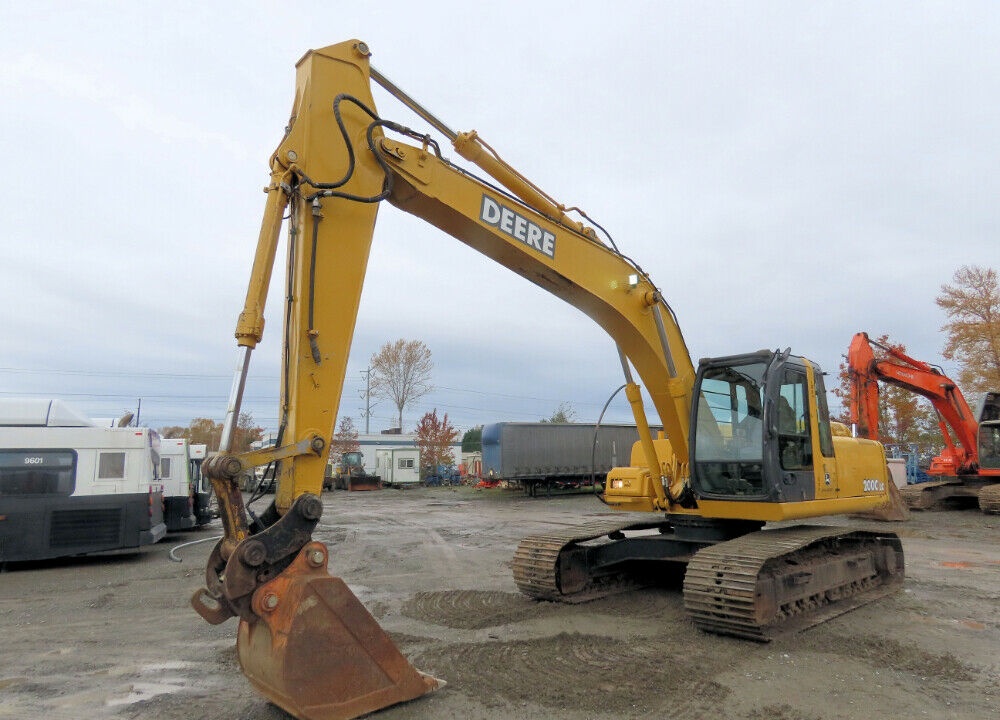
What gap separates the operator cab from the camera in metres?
6.43

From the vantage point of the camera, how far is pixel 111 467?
11.4m

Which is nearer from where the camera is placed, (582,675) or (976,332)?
(582,675)

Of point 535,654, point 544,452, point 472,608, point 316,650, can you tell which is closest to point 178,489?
point 472,608

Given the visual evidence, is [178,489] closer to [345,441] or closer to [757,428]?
[757,428]

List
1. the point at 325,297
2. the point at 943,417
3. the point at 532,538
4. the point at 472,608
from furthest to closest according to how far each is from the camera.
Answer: the point at 943,417 < the point at 532,538 < the point at 472,608 < the point at 325,297

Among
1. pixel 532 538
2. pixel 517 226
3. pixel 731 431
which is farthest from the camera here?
pixel 532 538

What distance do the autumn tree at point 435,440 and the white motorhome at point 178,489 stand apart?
2871 centimetres

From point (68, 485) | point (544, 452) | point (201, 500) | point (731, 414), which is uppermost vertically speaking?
point (544, 452)

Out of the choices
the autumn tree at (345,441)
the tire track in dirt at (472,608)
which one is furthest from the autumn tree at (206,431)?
the tire track in dirt at (472,608)

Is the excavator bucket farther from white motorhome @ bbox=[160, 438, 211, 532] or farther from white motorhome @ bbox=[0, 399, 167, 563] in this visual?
white motorhome @ bbox=[160, 438, 211, 532]

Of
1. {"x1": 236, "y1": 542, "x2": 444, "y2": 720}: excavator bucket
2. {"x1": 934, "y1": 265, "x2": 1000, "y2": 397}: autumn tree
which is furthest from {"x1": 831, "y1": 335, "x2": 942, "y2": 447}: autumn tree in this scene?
{"x1": 236, "y1": 542, "x2": 444, "y2": 720}: excavator bucket

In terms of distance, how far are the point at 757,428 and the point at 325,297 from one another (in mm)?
4180

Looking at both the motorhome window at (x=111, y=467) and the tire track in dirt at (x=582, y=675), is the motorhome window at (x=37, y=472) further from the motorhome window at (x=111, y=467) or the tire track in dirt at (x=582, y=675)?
the tire track in dirt at (x=582, y=675)

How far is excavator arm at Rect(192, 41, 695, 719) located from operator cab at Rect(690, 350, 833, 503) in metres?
1.34
